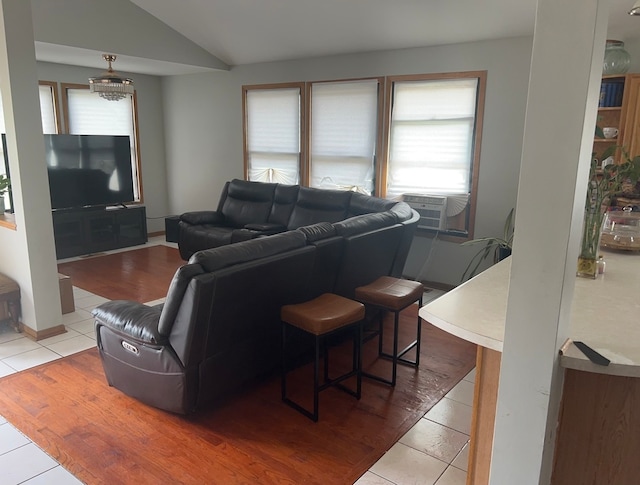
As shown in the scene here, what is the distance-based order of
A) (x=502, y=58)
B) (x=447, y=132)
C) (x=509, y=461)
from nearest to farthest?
1. (x=509, y=461)
2. (x=502, y=58)
3. (x=447, y=132)

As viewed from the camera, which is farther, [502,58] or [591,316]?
[502,58]

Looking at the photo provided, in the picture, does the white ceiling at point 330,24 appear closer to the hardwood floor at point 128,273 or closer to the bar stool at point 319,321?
the hardwood floor at point 128,273

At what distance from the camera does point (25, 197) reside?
11.9 feet

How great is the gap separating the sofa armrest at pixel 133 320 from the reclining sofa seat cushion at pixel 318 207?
2846mm

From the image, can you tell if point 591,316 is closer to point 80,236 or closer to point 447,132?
point 447,132

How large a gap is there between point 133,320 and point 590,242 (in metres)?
2.35

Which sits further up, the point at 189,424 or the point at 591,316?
the point at 591,316

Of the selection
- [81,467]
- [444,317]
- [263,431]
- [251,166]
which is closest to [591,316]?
[444,317]

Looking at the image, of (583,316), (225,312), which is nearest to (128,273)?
(225,312)

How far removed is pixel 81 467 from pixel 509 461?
2.03 meters

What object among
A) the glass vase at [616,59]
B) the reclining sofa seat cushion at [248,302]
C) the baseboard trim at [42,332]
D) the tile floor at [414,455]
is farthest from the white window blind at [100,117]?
the glass vase at [616,59]

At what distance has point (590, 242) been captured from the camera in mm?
2045

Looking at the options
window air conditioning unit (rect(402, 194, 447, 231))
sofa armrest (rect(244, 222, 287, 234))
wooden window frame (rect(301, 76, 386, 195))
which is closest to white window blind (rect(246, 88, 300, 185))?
wooden window frame (rect(301, 76, 386, 195))

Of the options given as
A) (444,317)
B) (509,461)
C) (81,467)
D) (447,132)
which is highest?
(447,132)
